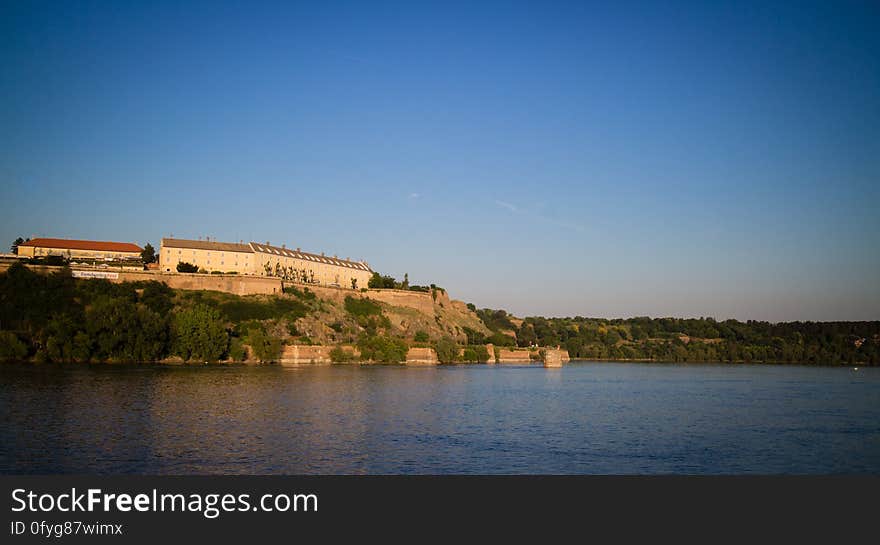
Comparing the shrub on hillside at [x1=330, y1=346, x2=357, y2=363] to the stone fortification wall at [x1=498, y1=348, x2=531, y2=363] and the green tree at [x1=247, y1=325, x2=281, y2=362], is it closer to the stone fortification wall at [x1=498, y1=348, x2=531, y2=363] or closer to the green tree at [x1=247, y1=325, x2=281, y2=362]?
the green tree at [x1=247, y1=325, x2=281, y2=362]

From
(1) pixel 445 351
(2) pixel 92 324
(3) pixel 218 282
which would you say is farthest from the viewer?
(1) pixel 445 351

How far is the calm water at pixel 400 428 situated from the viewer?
22.4 meters

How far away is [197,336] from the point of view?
63938 mm

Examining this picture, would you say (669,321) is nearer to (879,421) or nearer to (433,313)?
(433,313)

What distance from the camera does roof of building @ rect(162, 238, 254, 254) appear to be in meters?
86.0

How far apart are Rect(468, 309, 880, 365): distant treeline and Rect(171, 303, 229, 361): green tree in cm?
5500

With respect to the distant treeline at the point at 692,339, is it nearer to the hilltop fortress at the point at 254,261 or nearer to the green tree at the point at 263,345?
the hilltop fortress at the point at 254,261

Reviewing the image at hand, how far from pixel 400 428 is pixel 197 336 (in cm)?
3877

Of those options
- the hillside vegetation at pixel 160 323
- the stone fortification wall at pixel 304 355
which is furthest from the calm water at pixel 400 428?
the stone fortification wall at pixel 304 355

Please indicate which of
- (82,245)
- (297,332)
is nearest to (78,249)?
(82,245)

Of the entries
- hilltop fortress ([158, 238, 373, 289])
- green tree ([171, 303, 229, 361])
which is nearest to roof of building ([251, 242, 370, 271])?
hilltop fortress ([158, 238, 373, 289])

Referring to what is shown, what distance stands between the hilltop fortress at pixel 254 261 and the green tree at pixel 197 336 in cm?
2029

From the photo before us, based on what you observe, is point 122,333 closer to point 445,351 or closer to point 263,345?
point 263,345

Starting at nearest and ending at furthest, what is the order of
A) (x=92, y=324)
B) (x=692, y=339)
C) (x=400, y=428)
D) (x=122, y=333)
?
(x=400, y=428) → (x=92, y=324) → (x=122, y=333) → (x=692, y=339)
